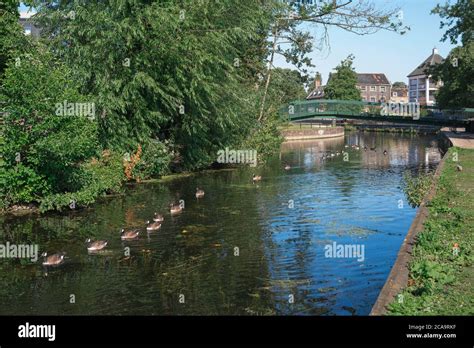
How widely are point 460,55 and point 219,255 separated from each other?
141ft

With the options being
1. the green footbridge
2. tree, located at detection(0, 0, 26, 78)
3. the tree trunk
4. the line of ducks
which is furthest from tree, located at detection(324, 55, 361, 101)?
the line of ducks

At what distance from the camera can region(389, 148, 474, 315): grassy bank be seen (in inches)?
311

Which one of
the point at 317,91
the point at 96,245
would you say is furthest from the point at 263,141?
the point at 317,91

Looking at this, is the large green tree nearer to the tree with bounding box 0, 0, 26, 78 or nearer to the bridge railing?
the tree with bounding box 0, 0, 26, 78

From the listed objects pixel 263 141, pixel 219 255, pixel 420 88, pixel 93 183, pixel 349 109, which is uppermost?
pixel 420 88

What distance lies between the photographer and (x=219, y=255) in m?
13.5

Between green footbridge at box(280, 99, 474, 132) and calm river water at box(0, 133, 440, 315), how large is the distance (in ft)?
149

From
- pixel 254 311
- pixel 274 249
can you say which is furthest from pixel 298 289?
pixel 274 249

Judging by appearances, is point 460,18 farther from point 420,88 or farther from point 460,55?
point 420,88

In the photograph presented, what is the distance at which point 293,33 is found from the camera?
39094 millimetres

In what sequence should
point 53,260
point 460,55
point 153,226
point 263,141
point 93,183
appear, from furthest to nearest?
point 460,55 → point 263,141 → point 93,183 → point 153,226 → point 53,260

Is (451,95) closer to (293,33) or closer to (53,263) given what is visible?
(293,33)
